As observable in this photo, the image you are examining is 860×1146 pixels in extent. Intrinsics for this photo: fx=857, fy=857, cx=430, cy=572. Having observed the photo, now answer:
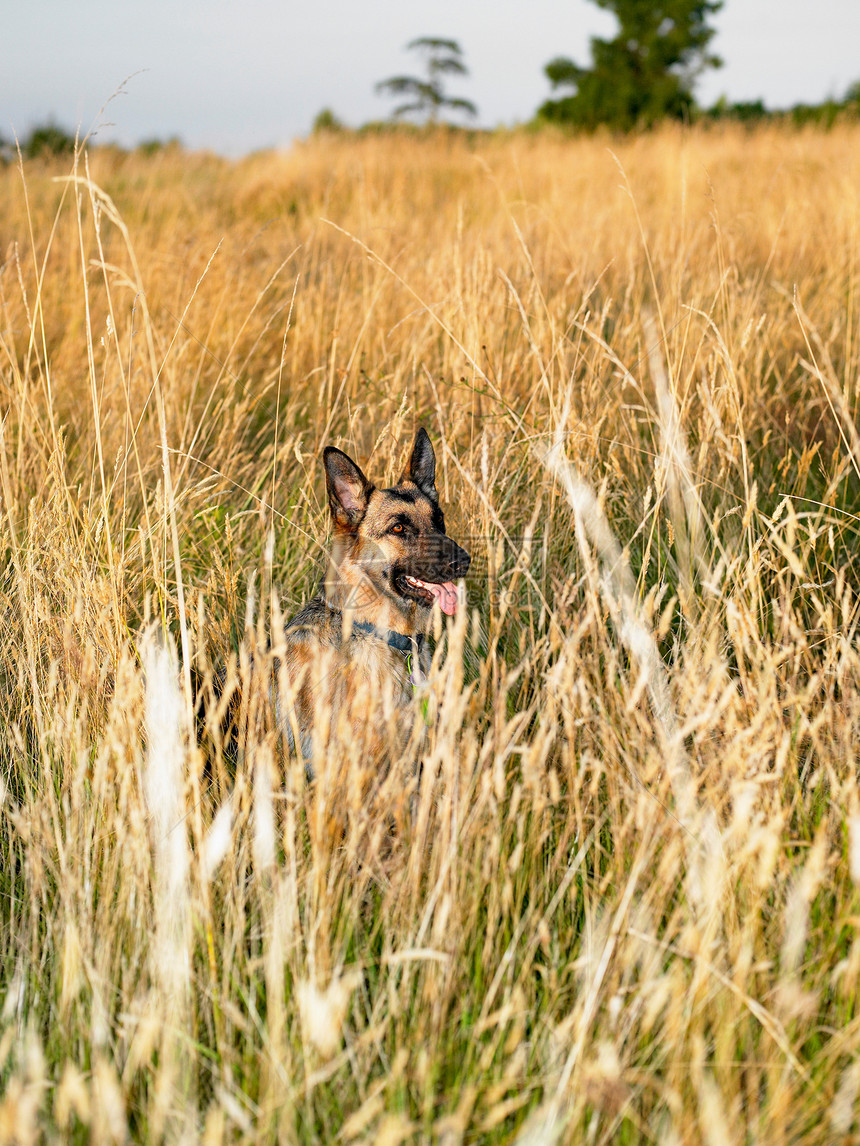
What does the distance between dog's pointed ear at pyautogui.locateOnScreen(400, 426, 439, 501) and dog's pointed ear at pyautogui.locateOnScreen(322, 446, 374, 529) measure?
16cm

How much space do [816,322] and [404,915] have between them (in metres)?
4.20

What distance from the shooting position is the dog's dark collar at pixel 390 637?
8.22ft

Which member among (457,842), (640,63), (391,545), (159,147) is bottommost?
(457,842)

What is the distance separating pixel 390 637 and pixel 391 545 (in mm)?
274

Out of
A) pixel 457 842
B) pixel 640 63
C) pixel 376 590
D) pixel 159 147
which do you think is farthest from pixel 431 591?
pixel 640 63

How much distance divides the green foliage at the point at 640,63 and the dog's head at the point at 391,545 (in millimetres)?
19421

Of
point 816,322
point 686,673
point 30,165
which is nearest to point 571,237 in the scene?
point 816,322

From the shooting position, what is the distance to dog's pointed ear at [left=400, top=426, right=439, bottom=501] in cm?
267

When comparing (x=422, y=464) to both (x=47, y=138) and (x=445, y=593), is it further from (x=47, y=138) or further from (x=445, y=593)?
(x=47, y=138)

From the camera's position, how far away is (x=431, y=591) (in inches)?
99.3

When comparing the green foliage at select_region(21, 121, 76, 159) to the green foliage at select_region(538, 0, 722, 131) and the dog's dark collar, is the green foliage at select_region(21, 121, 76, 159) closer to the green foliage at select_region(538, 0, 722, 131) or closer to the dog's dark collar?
the green foliage at select_region(538, 0, 722, 131)

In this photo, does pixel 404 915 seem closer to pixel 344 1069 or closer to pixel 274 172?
pixel 344 1069

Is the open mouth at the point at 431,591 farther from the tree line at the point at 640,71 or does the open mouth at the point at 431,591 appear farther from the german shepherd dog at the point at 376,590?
the tree line at the point at 640,71

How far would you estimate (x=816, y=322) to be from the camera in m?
4.61
